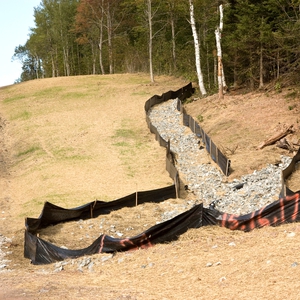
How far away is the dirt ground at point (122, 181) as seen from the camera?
8664 mm

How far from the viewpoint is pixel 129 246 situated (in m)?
11.5

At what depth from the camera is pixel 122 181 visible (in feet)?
72.5

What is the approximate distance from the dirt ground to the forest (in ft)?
9.60

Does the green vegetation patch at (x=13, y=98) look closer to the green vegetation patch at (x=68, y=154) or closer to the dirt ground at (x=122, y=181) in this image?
the dirt ground at (x=122, y=181)

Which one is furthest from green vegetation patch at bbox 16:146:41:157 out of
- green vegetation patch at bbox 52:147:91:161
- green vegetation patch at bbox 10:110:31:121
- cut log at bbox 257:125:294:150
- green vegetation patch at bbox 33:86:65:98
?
cut log at bbox 257:125:294:150

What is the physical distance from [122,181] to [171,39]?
3245 cm

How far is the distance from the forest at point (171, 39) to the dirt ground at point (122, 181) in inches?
→ 115

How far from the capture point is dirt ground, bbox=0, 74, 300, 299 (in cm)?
866

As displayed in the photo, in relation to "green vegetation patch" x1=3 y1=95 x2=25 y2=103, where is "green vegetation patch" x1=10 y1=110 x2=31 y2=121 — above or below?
below

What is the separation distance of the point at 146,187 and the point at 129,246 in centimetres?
946

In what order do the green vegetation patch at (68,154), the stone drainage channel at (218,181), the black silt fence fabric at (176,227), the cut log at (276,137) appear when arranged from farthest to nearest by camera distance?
the green vegetation patch at (68,154) → the cut log at (276,137) → the stone drainage channel at (218,181) → the black silt fence fabric at (176,227)

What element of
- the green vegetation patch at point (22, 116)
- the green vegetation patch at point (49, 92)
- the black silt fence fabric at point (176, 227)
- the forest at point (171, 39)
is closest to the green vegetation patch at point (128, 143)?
the forest at point (171, 39)

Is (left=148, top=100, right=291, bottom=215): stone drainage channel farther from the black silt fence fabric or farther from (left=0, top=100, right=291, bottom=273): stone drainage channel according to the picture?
the black silt fence fabric

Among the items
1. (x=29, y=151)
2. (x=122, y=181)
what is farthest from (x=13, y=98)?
(x=122, y=181)
